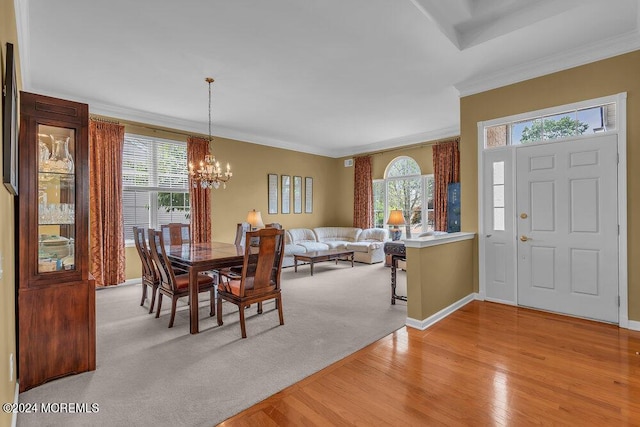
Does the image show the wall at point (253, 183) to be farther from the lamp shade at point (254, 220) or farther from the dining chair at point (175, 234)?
the dining chair at point (175, 234)

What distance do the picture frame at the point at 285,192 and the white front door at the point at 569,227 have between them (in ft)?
17.0

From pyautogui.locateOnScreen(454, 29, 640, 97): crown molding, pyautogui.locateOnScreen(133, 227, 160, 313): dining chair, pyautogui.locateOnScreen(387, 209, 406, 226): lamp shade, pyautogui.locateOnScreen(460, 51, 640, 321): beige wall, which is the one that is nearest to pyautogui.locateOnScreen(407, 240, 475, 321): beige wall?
pyautogui.locateOnScreen(460, 51, 640, 321): beige wall

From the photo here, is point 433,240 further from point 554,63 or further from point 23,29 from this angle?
point 23,29

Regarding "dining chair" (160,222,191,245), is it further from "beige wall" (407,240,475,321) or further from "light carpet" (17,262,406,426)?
"beige wall" (407,240,475,321)

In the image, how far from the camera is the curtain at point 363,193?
845 centimetres

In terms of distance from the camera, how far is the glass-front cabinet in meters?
2.33

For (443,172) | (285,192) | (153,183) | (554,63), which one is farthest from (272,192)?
(554,63)

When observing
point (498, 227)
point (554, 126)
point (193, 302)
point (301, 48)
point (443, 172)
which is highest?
point (301, 48)

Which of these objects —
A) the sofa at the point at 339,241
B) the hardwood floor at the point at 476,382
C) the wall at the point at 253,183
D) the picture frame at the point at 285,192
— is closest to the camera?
the hardwood floor at the point at 476,382

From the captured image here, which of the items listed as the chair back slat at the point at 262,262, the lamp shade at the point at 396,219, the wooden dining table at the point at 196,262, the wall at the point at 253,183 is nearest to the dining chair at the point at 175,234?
the wall at the point at 253,183

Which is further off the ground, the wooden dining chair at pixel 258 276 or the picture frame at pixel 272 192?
the picture frame at pixel 272 192

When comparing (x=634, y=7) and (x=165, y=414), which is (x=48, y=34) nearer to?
(x=165, y=414)

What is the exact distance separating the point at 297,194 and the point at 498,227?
202 inches

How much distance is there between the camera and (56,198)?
2418mm
